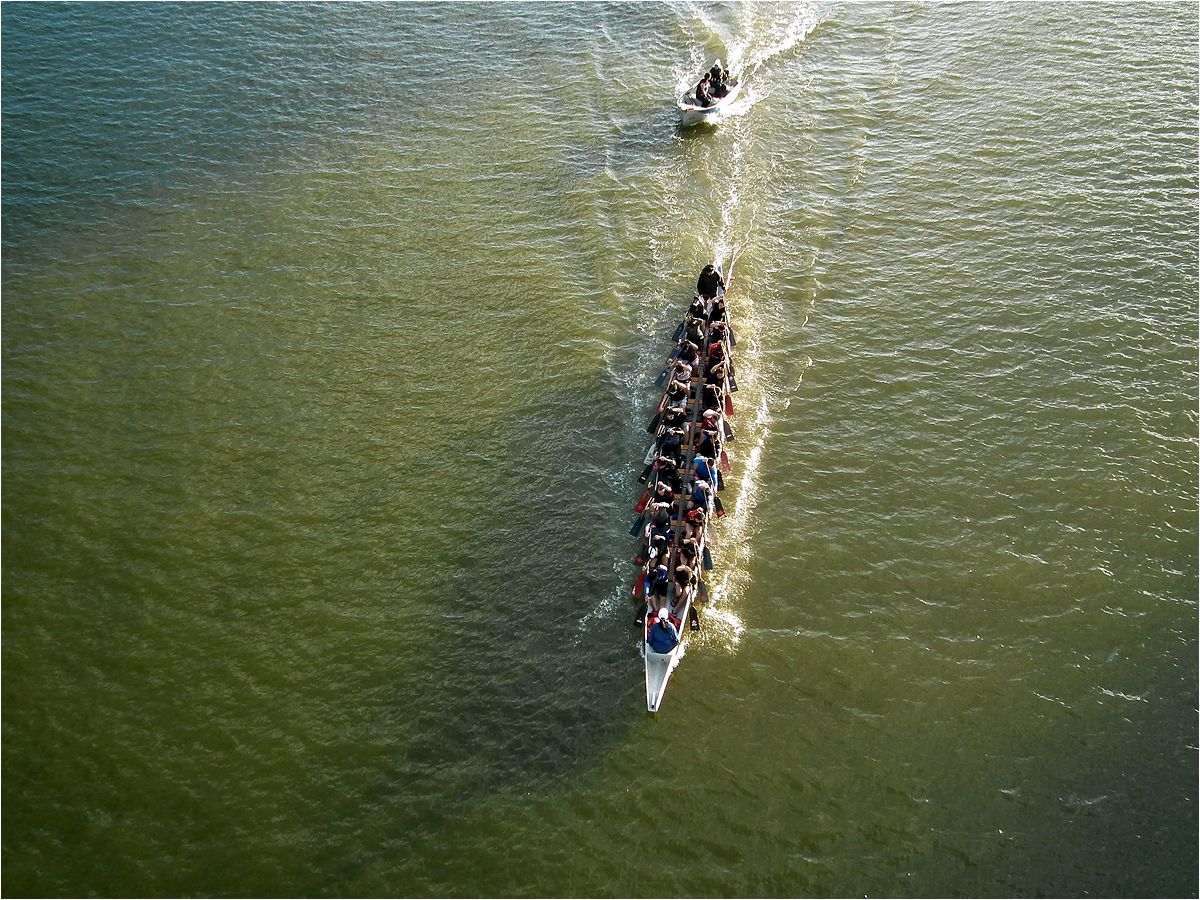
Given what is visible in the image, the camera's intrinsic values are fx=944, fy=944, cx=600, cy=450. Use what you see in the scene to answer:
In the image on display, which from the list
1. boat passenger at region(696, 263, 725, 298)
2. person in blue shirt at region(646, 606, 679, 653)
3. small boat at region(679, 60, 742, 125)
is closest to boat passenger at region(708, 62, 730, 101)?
small boat at region(679, 60, 742, 125)

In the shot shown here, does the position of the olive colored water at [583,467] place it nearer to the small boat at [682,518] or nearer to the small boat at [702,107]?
the small boat at [682,518]

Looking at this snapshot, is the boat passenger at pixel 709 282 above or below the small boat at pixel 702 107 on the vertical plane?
below

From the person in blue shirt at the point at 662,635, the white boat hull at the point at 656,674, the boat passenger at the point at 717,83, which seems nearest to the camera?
the white boat hull at the point at 656,674

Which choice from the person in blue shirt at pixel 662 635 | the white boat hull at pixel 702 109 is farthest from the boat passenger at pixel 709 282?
the person in blue shirt at pixel 662 635

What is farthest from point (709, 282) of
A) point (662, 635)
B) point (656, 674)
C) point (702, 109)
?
point (656, 674)

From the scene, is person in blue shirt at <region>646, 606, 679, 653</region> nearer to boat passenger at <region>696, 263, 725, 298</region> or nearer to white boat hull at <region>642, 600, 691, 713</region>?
white boat hull at <region>642, 600, 691, 713</region>

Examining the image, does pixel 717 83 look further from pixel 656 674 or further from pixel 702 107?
pixel 656 674
